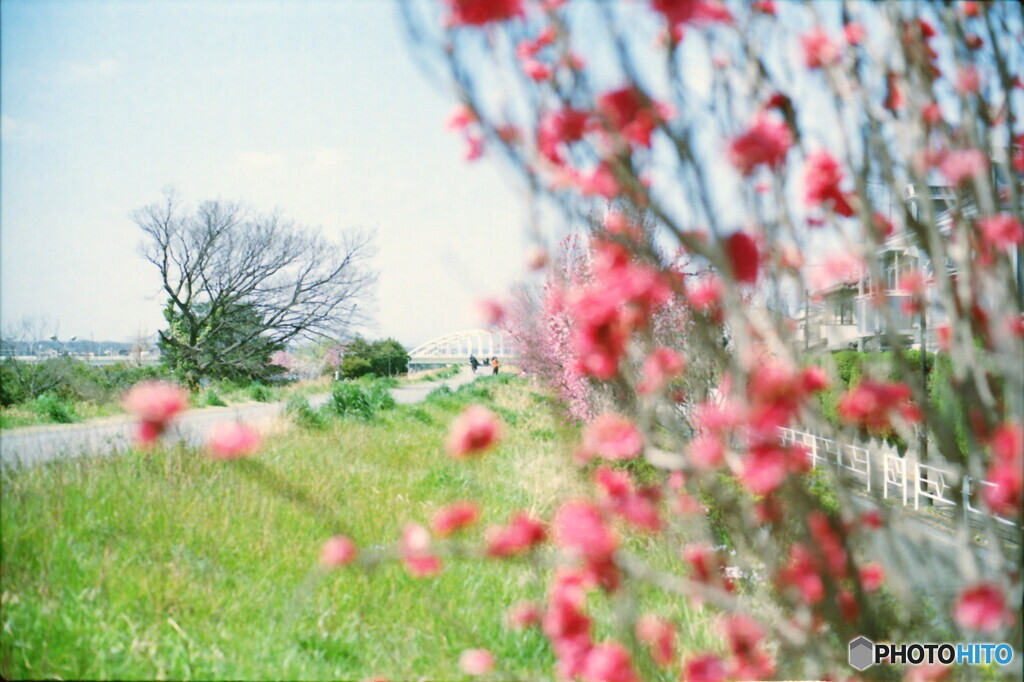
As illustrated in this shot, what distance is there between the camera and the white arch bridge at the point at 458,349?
1.93 m

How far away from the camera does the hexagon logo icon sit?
1208 mm

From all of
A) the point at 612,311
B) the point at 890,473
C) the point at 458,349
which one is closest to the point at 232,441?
the point at 458,349

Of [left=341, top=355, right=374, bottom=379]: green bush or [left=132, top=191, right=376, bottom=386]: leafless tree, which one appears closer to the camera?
[left=132, top=191, right=376, bottom=386]: leafless tree

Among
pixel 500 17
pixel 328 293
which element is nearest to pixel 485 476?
pixel 328 293

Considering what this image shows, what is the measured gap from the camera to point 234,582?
1.52 metres

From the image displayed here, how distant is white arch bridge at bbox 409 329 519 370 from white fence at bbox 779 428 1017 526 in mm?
854

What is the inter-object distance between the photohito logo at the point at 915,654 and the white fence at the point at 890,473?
0.25 meters

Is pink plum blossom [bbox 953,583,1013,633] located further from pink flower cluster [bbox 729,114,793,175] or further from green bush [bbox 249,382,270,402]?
green bush [bbox 249,382,270,402]

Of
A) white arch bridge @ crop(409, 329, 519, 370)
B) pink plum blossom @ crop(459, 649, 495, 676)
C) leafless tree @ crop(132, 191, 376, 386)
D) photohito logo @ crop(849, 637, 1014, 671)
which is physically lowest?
pink plum blossom @ crop(459, 649, 495, 676)

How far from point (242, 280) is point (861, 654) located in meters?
1.63

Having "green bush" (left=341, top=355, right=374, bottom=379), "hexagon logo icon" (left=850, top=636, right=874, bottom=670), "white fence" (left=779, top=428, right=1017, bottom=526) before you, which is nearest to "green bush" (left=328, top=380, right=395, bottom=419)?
"green bush" (left=341, top=355, right=374, bottom=379)

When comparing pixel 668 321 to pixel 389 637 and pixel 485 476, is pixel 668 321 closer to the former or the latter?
pixel 485 476

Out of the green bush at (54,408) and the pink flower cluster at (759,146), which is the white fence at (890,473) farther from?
the green bush at (54,408)

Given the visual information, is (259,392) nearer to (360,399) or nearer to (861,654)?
(360,399)
